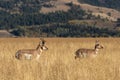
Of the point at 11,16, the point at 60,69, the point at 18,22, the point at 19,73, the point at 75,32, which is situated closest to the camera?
the point at 19,73

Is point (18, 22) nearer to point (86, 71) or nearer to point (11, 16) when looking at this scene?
point (11, 16)

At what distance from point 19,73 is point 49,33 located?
115 m

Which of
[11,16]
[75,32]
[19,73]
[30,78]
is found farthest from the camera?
[11,16]

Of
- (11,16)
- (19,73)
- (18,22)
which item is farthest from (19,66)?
(11,16)

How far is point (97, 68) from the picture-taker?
1461 centimetres

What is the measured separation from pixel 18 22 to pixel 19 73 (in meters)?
156

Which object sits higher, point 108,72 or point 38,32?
point 108,72

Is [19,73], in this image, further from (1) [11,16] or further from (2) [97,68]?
(1) [11,16]

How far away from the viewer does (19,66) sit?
15180 millimetres

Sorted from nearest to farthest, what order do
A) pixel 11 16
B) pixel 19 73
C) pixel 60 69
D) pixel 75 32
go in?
pixel 19 73 → pixel 60 69 → pixel 75 32 → pixel 11 16

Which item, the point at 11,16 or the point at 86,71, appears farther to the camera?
the point at 11,16

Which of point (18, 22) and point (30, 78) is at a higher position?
point (30, 78)

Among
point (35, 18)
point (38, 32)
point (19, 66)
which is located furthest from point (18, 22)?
point (19, 66)

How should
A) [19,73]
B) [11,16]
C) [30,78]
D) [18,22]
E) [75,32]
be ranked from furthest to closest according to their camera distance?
[11,16]
[18,22]
[75,32]
[19,73]
[30,78]
